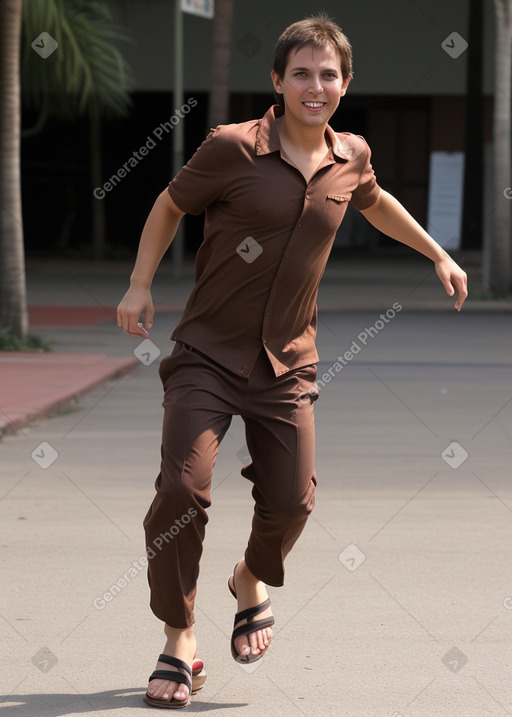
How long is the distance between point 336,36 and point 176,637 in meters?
1.91

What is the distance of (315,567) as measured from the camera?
5805 mm

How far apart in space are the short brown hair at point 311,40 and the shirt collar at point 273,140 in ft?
0.46

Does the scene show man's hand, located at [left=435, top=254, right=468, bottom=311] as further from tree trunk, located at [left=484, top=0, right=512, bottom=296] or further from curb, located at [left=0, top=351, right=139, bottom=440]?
tree trunk, located at [left=484, top=0, right=512, bottom=296]

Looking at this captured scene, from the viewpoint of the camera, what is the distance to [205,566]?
5.78m

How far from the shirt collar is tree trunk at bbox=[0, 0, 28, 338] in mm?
9557

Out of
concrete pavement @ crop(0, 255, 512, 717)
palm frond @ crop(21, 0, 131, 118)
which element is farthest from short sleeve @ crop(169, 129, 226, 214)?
palm frond @ crop(21, 0, 131, 118)

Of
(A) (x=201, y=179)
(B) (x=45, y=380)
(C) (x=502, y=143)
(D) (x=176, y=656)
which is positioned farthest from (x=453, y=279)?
(C) (x=502, y=143)

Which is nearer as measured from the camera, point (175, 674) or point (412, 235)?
point (175, 674)

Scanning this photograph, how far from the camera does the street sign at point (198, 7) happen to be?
21875mm

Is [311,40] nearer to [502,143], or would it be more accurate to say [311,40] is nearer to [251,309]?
[251,309]

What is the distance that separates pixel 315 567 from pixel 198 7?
705 inches

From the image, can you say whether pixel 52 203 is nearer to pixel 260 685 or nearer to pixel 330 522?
pixel 330 522

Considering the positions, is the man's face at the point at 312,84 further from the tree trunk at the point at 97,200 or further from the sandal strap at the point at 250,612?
the tree trunk at the point at 97,200

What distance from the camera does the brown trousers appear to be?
404 cm
